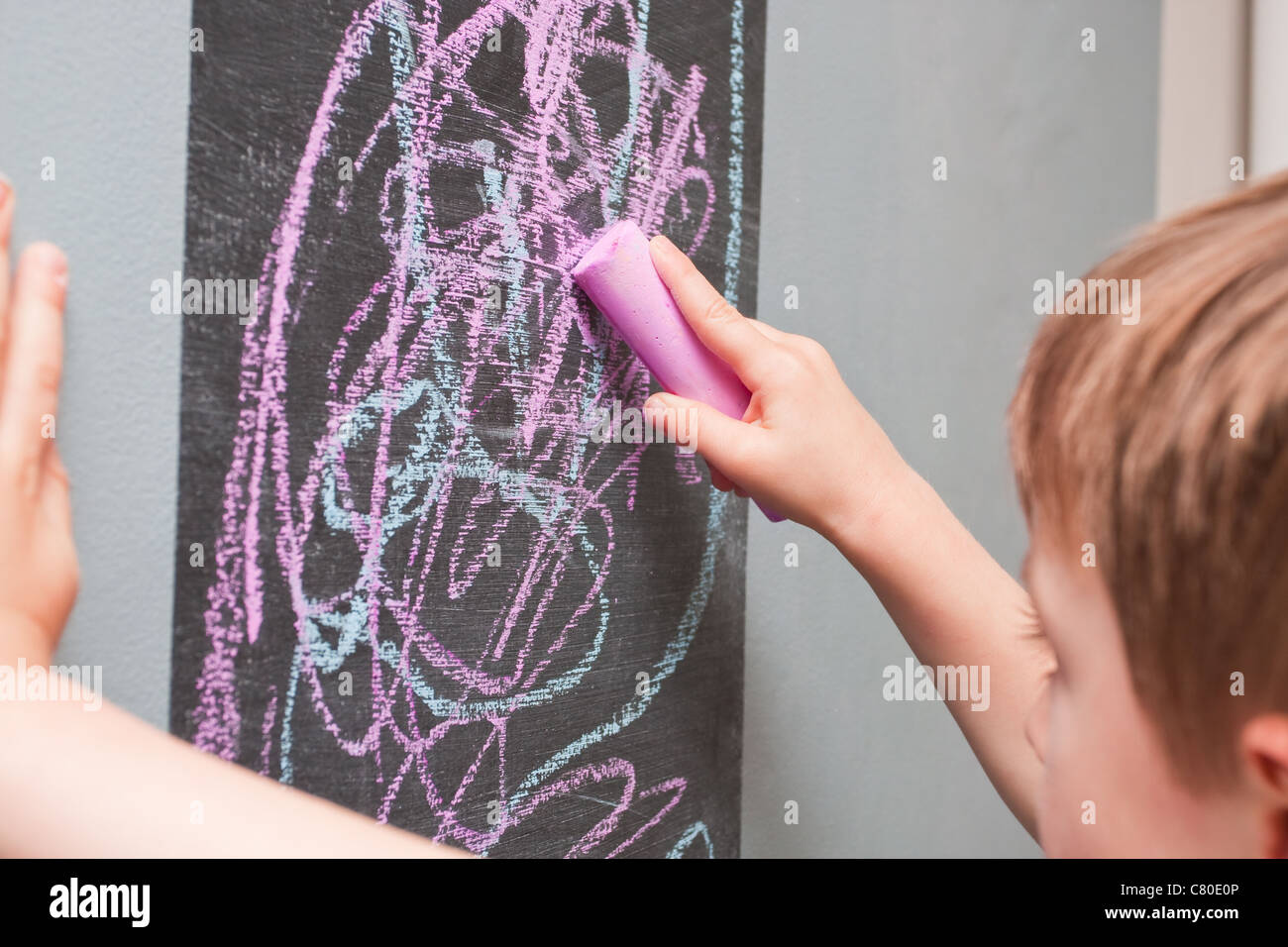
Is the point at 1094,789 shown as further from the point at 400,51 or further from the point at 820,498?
the point at 400,51

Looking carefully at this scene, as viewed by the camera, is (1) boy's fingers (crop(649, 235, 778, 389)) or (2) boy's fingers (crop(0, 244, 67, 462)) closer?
(2) boy's fingers (crop(0, 244, 67, 462))

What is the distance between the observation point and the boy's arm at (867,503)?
0.53 m

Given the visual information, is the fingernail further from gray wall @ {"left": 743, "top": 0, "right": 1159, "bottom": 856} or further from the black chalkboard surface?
gray wall @ {"left": 743, "top": 0, "right": 1159, "bottom": 856}

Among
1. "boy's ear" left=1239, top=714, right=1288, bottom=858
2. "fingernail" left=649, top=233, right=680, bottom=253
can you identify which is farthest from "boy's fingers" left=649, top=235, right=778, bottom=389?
"boy's ear" left=1239, top=714, right=1288, bottom=858

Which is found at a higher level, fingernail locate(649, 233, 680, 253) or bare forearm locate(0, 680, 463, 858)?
fingernail locate(649, 233, 680, 253)

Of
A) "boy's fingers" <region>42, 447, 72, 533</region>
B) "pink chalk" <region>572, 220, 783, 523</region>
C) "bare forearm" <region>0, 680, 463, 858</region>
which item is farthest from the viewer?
"pink chalk" <region>572, 220, 783, 523</region>

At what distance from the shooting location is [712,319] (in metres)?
0.52

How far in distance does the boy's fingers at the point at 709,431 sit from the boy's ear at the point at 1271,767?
0.28 metres

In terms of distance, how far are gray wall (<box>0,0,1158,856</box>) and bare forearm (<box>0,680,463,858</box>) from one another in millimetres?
115

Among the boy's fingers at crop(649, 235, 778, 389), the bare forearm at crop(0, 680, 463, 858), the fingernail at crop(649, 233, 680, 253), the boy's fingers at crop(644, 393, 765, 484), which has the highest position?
the fingernail at crop(649, 233, 680, 253)

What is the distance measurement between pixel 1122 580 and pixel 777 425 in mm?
218

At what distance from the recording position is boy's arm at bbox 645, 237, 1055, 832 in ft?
1.74

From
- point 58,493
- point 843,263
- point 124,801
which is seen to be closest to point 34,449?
point 58,493
